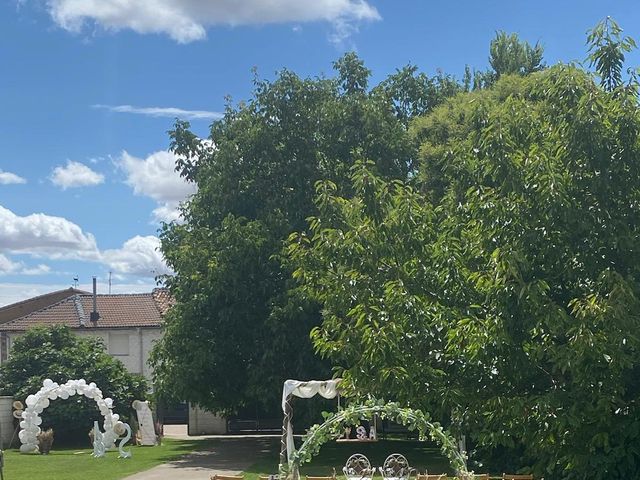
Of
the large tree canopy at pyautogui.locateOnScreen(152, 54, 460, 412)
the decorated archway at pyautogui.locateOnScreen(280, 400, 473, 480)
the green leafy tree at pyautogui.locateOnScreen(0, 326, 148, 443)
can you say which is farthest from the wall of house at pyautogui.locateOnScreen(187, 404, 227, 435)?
the decorated archway at pyautogui.locateOnScreen(280, 400, 473, 480)

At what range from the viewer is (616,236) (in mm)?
11125

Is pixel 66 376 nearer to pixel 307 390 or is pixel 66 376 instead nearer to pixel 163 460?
pixel 163 460

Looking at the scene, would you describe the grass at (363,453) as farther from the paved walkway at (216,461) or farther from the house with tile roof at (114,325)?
the house with tile roof at (114,325)

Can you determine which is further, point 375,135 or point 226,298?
point 375,135

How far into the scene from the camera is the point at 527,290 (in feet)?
34.6

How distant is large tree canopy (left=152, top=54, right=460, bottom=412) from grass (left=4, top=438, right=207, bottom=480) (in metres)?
2.39

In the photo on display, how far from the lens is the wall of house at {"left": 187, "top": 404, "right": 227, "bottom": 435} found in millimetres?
37500

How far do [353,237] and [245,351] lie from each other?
1217cm

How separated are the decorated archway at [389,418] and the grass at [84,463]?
9.78 meters

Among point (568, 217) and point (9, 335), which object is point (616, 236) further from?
point (9, 335)

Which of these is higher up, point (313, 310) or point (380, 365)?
point (313, 310)

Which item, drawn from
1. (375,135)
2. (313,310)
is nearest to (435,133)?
(375,135)

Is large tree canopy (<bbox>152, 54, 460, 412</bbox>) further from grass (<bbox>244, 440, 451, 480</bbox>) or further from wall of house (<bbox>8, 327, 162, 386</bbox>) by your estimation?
wall of house (<bbox>8, 327, 162, 386</bbox>)

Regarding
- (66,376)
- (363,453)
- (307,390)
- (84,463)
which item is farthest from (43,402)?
(307,390)
